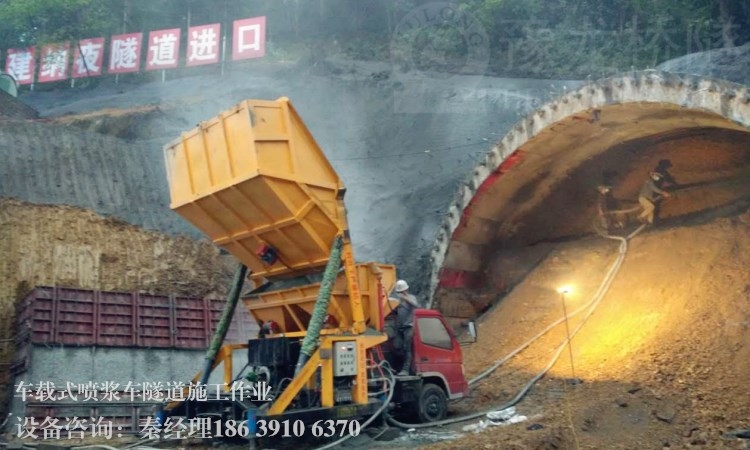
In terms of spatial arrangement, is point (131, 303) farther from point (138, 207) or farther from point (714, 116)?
point (714, 116)

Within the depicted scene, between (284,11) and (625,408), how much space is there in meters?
38.6

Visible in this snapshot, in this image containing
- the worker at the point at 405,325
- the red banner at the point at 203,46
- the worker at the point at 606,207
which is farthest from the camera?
the red banner at the point at 203,46

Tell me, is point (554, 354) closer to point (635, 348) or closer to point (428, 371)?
point (635, 348)

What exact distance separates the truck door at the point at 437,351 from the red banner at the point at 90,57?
2952 centimetres

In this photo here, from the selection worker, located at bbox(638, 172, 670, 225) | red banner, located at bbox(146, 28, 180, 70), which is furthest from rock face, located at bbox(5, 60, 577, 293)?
worker, located at bbox(638, 172, 670, 225)

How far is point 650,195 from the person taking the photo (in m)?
12.9

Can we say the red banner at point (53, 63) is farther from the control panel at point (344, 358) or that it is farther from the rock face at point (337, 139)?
the control panel at point (344, 358)

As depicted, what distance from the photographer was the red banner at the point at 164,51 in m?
31.6

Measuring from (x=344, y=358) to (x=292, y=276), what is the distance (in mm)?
1641

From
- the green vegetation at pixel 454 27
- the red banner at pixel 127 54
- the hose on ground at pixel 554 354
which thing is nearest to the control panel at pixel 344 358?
the hose on ground at pixel 554 354

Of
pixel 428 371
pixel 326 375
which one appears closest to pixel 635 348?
pixel 428 371

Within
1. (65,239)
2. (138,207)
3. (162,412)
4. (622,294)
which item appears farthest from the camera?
(138,207)

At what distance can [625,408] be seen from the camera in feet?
27.5

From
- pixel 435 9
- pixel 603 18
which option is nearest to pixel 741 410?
pixel 603 18
